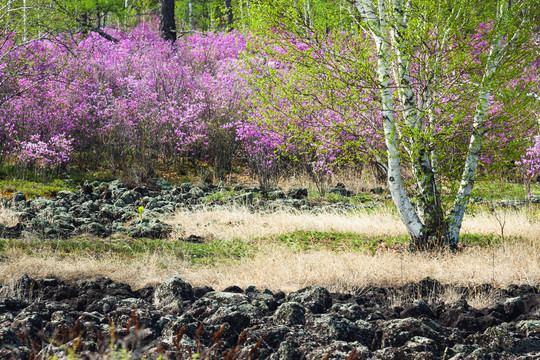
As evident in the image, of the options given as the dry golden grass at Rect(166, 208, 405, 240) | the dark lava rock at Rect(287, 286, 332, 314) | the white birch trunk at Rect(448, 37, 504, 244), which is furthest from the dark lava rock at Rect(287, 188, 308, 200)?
the dark lava rock at Rect(287, 286, 332, 314)

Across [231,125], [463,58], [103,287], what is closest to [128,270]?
[103,287]

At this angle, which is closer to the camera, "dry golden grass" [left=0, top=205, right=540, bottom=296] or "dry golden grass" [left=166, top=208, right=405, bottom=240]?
"dry golden grass" [left=0, top=205, right=540, bottom=296]

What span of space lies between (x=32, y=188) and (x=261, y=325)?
9.48 m

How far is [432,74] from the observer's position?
23.0ft

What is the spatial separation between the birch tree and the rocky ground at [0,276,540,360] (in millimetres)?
2436

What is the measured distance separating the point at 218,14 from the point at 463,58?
99.4 feet

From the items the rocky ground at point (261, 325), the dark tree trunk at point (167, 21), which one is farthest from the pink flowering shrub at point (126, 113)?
the rocky ground at point (261, 325)

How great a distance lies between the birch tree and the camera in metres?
6.90

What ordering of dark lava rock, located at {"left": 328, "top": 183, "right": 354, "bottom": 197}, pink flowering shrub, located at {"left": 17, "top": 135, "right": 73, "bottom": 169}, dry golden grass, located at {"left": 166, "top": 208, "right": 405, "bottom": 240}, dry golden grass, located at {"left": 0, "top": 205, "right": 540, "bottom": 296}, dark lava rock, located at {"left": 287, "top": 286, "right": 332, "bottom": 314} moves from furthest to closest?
dark lava rock, located at {"left": 328, "top": 183, "right": 354, "bottom": 197} → pink flowering shrub, located at {"left": 17, "top": 135, "right": 73, "bottom": 169} → dry golden grass, located at {"left": 166, "top": 208, "right": 405, "bottom": 240} → dry golden grass, located at {"left": 0, "top": 205, "right": 540, "bottom": 296} → dark lava rock, located at {"left": 287, "top": 286, "right": 332, "bottom": 314}

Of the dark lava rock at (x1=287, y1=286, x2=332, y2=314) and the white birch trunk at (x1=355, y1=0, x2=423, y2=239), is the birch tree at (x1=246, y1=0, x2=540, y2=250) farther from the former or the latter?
the dark lava rock at (x1=287, y1=286, x2=332, y2=314)

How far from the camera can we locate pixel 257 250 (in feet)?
26.0

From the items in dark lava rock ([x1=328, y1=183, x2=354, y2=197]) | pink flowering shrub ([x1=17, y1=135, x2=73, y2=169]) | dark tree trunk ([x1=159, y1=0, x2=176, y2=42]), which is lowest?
dark lava rock ([x1=328, y1=183, x2=354, y2=197])

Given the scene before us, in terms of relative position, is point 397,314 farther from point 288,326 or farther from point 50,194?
point 50,194

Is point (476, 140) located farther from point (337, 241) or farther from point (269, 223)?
point (269, 223)
